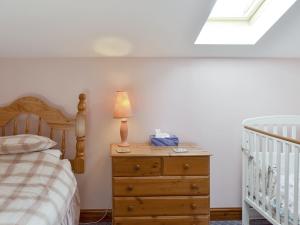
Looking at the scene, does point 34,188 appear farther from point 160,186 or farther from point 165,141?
point 165,141

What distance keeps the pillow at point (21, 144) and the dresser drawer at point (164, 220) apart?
0.81 m

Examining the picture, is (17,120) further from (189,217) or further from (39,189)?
(189,217)

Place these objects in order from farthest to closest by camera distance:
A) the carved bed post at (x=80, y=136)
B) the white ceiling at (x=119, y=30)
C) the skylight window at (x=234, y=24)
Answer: the carved bed post at (x=80, y=136) < the skylight window at (x=234, y=24) < the white ceiling at (x=119, y=30)

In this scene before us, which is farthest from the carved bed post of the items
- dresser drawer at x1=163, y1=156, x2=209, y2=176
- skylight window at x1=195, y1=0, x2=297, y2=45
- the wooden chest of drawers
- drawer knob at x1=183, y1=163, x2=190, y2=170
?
skylight window at x1=195, y1=0, x2=297, y2=45

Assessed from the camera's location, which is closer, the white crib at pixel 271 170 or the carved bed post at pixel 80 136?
the white crib at pixel 271 170

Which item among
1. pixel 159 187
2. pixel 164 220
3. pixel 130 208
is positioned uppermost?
pixel 159 187

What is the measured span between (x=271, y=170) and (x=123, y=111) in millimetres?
1231

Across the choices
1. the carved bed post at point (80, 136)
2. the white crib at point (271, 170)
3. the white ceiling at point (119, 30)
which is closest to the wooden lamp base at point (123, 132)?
the carved bed post at point (80, 136)

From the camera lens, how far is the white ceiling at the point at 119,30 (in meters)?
2.30

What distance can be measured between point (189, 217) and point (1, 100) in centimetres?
189

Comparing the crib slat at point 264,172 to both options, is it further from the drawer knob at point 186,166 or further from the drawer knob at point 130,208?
the drawer knob at point 130,208

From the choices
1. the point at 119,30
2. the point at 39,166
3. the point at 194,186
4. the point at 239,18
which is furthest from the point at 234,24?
the point at 39,166

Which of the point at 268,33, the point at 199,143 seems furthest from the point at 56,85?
the point at 268,33

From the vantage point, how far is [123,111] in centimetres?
278
